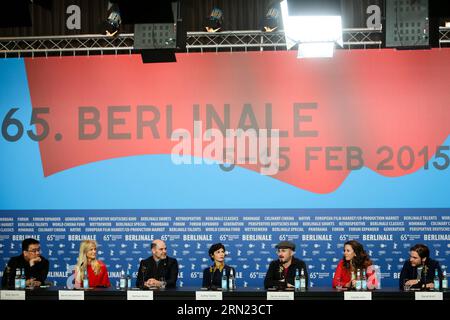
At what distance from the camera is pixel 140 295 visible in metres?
5.15

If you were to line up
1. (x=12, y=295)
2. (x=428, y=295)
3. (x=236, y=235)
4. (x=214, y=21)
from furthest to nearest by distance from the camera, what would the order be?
(x=236, y=235) → (x=214, y=21) → (x=12, y=295) → (x=428, y=295)

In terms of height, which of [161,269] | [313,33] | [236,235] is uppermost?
[313,33]

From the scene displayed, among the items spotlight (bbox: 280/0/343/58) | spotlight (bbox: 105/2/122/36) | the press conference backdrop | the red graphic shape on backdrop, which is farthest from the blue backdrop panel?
spotlight (bbox: 105/2/122/36)

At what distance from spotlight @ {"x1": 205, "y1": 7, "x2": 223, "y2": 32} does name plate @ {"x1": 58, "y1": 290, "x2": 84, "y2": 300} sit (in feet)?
10.2

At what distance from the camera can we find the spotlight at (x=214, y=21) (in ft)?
23.5

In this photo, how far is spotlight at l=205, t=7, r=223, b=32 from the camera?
7172 mm

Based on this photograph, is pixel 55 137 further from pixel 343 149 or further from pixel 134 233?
pixel 343 149

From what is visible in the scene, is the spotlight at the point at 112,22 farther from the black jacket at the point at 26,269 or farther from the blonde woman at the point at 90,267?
the black jacket at the point at 26,269

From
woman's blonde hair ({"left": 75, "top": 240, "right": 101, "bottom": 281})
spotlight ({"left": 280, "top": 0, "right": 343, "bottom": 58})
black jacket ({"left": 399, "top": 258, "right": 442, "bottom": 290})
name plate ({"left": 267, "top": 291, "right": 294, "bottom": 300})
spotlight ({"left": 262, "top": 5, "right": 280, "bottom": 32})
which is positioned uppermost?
spotlight ({"left": 262, "top": 5, "right": 280, "bottom": 32})

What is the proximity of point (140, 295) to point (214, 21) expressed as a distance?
10.2 feet

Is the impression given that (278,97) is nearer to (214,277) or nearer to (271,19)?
(271,19)

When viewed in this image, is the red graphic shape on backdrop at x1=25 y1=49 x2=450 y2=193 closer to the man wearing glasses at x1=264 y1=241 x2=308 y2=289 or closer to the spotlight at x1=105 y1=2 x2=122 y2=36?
the spotlight at x1=105 y1=2 x2=122 y2=36

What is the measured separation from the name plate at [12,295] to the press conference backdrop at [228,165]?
6.99ft

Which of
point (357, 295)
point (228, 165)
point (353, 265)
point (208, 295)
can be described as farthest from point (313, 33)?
point (208, 295)
